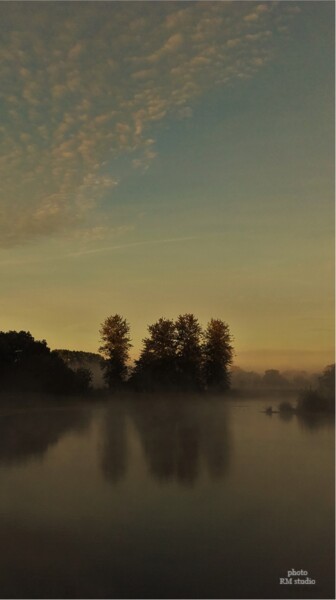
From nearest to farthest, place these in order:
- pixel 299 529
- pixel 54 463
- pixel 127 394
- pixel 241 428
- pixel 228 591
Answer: pixel 228 591
pixel 299 529
pixel 54 463
pixel 241 428
pixel 127 394

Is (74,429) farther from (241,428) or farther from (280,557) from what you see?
(280,557)

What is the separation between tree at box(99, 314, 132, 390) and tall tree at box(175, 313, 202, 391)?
261 inches

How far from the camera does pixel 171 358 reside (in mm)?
55375

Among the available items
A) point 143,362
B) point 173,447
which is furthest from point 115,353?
point 173,447

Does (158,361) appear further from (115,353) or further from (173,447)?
(173,447)

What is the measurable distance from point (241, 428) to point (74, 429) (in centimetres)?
1033

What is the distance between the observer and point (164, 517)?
1077 centimetres

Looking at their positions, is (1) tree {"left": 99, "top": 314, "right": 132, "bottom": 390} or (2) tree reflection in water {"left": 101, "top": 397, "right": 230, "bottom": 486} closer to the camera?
(2) tree reflection in water {"left": 101, "top": 397, "right": 230, "bottom": 486}

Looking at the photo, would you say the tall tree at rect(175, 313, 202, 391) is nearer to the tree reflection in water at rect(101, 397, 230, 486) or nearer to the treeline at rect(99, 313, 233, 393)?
the treeline at rect(99, 313, 233, 393)

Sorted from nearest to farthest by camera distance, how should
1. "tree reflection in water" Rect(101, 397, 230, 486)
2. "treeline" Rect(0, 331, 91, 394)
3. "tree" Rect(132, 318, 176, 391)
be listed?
"tree reflection in water" Rect(101, 397, 230, 486), "treeline" Rect(0, 331, 91, 394), "tree" Rect(132, 318, 176, 391)

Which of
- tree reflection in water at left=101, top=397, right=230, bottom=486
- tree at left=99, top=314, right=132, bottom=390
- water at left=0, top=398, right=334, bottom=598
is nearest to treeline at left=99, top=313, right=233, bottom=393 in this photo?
tree at left=99, top=314, right=132, bottom=390

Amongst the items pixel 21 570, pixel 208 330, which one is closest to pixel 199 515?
pixel 21 570

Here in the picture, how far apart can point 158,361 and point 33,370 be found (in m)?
14.8

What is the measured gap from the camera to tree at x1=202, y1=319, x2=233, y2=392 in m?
57.4
